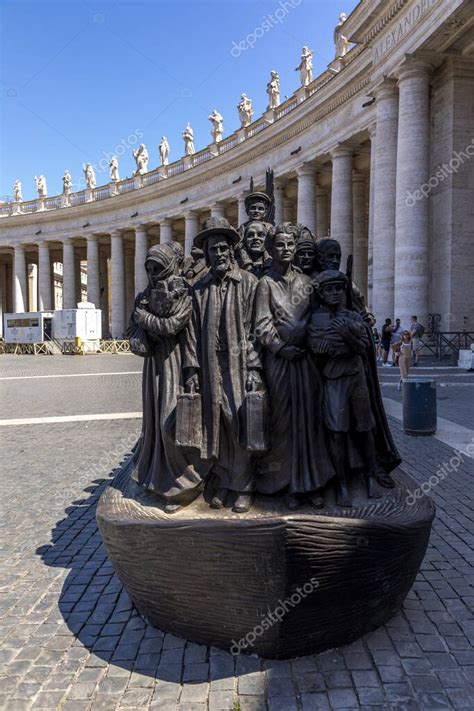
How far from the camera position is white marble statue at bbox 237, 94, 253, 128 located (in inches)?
1443

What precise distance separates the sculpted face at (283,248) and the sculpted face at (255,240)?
77 centimetres

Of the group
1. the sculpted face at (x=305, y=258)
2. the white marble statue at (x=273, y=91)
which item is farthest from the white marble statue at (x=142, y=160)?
the sculpted face at (x=305, y=258)

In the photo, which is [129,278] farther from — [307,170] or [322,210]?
[307,170]

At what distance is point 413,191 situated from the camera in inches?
757

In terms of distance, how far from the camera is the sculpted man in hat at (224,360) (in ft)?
10.8

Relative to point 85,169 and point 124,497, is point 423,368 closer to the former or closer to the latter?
point 124,497

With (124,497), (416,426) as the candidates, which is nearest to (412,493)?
(124,497)

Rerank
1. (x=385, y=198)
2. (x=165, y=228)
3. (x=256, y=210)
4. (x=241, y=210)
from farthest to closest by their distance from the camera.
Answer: (x=165, y=228) < (x=241, y=210) < (x=385, y=198) < (x=256, y=210)

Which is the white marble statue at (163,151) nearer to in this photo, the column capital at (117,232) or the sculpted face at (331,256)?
the column capital at (117,232)

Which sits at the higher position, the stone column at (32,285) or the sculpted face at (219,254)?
the stone column at (32,285)

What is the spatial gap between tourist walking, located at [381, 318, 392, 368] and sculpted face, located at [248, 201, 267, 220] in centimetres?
1457

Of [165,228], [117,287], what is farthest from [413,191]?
[117,287]

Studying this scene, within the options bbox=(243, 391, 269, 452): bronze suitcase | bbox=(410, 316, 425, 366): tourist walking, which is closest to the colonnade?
bbox=(410, 316, 425, 366): tourist walking

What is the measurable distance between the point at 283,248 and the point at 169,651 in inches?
106
